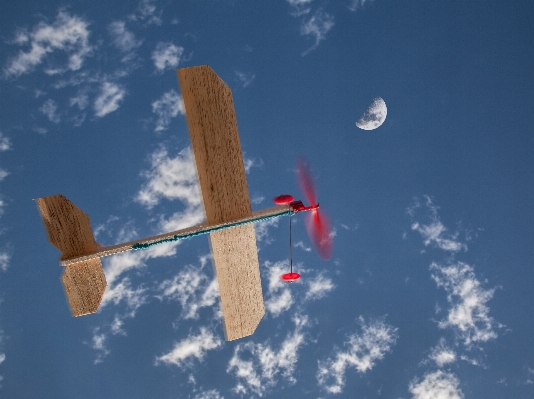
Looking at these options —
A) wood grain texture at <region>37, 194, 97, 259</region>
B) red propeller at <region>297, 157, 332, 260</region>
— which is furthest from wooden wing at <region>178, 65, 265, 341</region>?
wood grain texture at <region>37, 194, 97, 259</region>

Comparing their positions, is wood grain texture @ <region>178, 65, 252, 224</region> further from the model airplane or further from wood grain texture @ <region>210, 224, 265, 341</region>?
wood grain texture @ <region>210, 224, 265, 341</region>

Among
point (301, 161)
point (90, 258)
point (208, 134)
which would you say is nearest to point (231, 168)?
point (208, 134)

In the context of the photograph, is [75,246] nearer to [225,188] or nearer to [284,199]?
[225,188]

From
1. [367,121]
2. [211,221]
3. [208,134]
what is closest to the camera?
[208,134]

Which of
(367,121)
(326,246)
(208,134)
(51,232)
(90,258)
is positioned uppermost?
(367,121)

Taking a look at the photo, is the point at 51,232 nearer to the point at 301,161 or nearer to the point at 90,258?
the point at 90,258

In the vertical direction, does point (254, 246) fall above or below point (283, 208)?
below

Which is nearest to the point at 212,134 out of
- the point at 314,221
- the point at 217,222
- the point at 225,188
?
the point at 225,188

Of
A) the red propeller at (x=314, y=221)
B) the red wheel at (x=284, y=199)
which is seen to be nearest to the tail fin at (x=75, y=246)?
the red wheel at (x=284, y=199)
